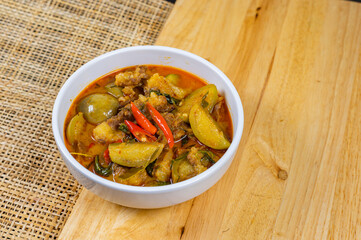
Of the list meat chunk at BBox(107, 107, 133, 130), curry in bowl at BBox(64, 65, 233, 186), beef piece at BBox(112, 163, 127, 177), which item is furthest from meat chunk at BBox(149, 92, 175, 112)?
beef piece at BBox(112, 163, 127, 177)

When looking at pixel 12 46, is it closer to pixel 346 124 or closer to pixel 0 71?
pixel 0 71

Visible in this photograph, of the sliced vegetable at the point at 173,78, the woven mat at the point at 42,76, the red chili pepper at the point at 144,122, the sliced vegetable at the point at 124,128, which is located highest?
the sliced vegetable at the point at 173,78

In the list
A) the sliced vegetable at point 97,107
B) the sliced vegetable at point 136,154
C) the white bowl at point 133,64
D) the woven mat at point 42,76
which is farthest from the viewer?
the woven mat at point 42,76

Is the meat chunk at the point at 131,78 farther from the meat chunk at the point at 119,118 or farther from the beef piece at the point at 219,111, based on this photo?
the beef piece at the point at 219,111

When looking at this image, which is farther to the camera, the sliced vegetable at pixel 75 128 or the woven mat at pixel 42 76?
the woven mat at pixel 42 76

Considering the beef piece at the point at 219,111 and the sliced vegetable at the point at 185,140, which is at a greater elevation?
the beef piece at the point at 219,111

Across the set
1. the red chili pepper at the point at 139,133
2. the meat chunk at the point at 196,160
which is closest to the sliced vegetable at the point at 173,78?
the red chili pepper at the point at 139,133

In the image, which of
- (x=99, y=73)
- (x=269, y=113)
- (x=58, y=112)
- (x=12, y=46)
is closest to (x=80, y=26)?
(x=12, y=46)

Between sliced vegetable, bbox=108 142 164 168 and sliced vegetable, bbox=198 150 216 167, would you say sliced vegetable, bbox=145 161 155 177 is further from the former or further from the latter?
sliced vegetable, bbox=198 150 216 167

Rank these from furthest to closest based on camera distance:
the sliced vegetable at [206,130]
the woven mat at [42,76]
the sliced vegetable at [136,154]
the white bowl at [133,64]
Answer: the woven mat at [42,76]
the sliced vegetable at [206,130]
the sliced vegetable at [136,154]
the white bowl at [133,64]
